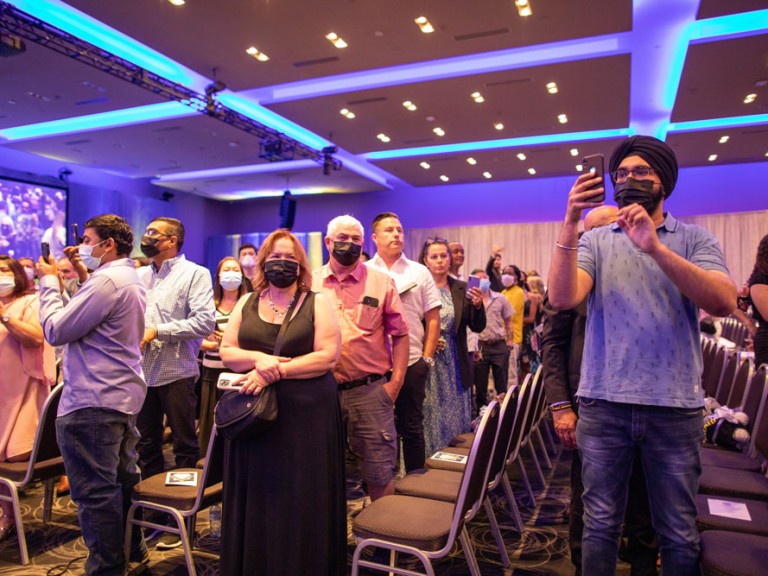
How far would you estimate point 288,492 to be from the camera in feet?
7.22

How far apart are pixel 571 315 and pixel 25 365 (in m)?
3.05

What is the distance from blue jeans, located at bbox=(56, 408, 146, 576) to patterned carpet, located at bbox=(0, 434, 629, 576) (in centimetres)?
39

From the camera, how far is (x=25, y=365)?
3410mm

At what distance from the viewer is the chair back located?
3437mm

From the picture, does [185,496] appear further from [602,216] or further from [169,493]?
[602,216]

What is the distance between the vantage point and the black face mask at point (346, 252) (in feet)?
9.56

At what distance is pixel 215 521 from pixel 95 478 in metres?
1.17

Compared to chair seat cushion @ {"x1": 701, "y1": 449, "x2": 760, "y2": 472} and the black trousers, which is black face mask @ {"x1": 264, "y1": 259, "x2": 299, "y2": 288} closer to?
the black trousers

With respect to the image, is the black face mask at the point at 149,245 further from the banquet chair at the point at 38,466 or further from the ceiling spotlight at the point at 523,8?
the ceiling spotlight at the point at 523,8

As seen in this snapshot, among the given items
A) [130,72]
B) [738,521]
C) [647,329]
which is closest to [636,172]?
[647,329]

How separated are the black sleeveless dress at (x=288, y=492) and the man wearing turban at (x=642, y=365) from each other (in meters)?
0.95

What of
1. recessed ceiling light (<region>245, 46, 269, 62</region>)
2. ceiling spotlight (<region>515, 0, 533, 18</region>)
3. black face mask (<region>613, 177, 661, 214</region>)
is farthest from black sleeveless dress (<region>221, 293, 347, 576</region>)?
recessed ceiling light (<region>245, 46, 269, 62</region>)

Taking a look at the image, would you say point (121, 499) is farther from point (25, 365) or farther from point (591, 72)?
point (591, 72)

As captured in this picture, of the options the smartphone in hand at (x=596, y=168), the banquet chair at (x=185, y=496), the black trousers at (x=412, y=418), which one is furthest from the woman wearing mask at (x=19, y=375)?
the smartphone in hand at (x=596, y=168)
